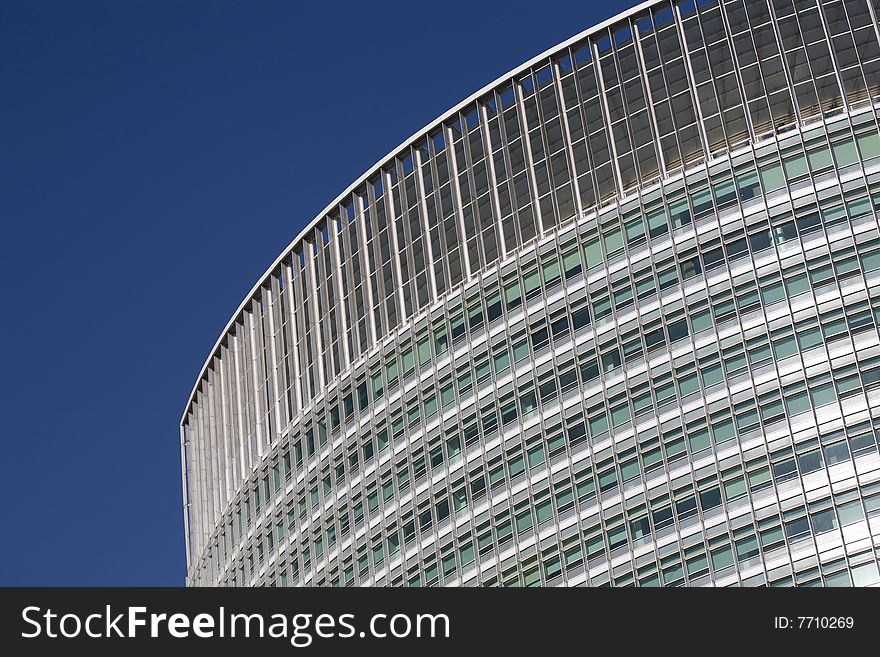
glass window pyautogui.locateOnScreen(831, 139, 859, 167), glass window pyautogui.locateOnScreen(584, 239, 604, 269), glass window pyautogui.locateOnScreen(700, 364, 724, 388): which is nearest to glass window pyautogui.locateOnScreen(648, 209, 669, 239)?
glass window pyautogui.locateOnScreen(584, 239, 604, 269)

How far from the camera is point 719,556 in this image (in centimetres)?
6706

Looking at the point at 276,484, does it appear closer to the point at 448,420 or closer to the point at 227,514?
the point at 227,514

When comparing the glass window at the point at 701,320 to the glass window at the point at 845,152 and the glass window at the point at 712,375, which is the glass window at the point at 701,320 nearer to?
the glass window at the point at 712,375

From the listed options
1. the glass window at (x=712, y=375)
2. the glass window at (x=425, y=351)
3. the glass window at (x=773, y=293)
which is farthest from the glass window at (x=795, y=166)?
the glass window at (x=425, y=351)

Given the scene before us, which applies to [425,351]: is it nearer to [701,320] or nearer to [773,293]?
[701,320]

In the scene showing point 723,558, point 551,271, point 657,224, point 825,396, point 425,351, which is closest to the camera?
point 723,558

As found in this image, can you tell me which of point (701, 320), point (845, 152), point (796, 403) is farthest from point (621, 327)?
point (845, 152)

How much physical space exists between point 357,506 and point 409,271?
13.0m

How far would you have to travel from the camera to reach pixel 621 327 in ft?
239

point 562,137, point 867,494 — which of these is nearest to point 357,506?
point 562,137

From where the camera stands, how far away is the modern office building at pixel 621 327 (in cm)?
6800

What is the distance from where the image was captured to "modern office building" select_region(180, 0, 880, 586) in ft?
223
